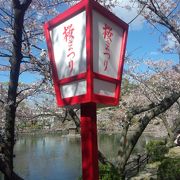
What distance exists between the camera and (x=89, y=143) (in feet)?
11.1

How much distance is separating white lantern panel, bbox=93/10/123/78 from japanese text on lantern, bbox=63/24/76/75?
274 millimetres

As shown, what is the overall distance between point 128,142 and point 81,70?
185 inches

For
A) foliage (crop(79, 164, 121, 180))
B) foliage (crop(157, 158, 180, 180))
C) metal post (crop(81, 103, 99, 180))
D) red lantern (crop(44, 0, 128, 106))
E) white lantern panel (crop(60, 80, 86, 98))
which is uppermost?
red lantern (crop(44, 0, 128, 106))

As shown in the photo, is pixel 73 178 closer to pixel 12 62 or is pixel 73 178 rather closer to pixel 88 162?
pixel 12 62

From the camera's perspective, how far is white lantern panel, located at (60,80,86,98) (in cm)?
335

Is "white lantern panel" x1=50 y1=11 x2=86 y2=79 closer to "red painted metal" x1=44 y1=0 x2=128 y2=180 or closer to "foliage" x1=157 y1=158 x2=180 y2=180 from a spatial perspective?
"red painted metal" x1=44 y1=0 x2=128 y2=180

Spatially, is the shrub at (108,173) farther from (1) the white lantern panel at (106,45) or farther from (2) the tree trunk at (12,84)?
Result: (1) the white lantern panel at (106,45)

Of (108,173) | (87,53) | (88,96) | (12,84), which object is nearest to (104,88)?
(88,96)

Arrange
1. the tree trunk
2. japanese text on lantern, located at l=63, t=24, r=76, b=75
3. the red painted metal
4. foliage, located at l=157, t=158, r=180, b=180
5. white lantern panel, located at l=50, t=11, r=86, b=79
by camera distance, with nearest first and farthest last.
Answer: the red painted metal
white lantern panel, located at l=50, t=11, r=86, b=79
japanese text on lantern, located at l=63, t=24, r=76, b=75
the tree trunk
foliage, located at l=157, t=158, r=180, b=180

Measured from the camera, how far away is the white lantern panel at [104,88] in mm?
3373

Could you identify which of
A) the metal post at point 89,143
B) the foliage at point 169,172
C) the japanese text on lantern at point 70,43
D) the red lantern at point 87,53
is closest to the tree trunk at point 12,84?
→ the red lantern at point 87,53

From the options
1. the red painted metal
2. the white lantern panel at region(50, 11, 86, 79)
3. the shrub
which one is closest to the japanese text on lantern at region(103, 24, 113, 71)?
the red painted metal

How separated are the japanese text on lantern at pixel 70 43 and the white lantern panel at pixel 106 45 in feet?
0.90

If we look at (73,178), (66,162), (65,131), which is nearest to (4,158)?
(73,178)
